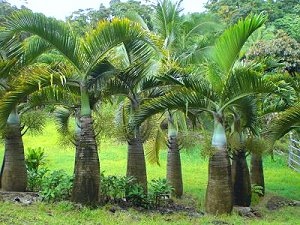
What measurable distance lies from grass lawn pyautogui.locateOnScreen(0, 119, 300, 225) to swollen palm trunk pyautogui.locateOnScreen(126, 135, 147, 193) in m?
1.09

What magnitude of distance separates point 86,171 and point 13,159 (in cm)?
210

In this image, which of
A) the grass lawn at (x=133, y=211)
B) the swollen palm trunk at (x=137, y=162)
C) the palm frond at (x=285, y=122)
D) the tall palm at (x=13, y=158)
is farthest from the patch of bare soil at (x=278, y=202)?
the tall palm at (x=13, y=158)

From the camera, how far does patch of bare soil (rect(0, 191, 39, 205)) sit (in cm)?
827

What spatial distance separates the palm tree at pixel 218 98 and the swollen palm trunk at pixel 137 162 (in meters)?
0.87

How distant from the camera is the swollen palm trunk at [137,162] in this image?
363 inches

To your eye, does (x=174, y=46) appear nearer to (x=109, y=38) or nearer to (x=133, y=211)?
(x=109, y=38)

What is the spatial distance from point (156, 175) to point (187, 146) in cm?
406

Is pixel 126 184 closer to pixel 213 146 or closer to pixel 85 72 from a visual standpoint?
pixel 213 146

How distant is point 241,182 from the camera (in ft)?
33.3

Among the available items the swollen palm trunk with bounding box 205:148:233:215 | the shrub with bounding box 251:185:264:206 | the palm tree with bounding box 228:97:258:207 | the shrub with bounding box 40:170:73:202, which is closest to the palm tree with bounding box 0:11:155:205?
the shrub with bounding box 40:170:73:202

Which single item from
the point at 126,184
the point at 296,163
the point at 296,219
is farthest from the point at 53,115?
the point at 296,163

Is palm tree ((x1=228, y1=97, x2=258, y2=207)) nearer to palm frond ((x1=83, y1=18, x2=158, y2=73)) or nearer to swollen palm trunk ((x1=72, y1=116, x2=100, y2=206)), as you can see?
palm frond ((x1=83, y1=18, x2=158, y2=73))

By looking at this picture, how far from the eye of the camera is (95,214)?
7434 millimetres

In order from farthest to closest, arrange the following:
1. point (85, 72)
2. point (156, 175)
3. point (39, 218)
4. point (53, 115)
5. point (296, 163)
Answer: point (296, 163)
point (156, 175)
point (53, 115)
point (85, 72)
point (39, 218)
